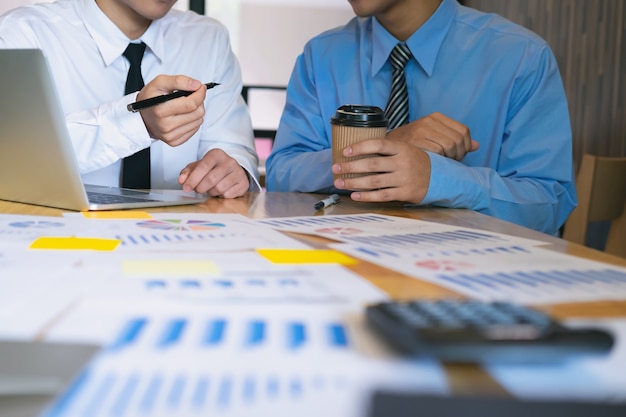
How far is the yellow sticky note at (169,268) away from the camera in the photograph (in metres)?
0.69

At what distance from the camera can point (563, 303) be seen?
1.98ft

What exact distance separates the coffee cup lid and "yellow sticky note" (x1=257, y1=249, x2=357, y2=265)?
46 cm

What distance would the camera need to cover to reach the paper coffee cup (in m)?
1.27

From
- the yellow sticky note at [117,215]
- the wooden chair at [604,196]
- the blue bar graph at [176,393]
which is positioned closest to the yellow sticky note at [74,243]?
the yellow sticky note at [117,215]

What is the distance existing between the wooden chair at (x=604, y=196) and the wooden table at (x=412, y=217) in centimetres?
117

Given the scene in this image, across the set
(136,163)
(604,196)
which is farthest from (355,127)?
(604,196)

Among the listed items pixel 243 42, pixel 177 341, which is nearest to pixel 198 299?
pixel 177 341

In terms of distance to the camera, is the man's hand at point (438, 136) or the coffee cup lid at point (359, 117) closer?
the coffee cup lid at point (359, 117)

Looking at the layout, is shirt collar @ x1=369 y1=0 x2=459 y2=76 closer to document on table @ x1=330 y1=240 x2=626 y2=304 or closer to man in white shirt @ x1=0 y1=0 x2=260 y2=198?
man in white shirt @ x1=0 y1=0 x2=260 y2=198

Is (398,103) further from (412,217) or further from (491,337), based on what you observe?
(491,337)

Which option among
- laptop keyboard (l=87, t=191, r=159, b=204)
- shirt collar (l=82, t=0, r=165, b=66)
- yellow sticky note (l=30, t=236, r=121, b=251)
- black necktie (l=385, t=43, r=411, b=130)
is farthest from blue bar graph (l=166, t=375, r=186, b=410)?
shirt collar (l=82, t=0, r=165, b=66)

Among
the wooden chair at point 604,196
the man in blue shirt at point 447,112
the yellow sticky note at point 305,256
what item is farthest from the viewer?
the wooden chair at point 604,196

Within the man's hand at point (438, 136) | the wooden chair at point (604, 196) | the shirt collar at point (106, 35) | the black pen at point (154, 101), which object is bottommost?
the wooden chair at point (604, 196)

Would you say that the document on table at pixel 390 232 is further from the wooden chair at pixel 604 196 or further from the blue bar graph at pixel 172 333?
the wooden chair at pixel 604 196
